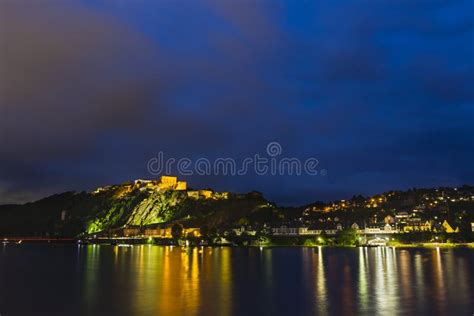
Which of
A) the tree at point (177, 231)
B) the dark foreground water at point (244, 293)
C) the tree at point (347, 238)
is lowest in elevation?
the dark foreground water at point (244, 293)

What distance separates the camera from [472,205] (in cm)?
13912

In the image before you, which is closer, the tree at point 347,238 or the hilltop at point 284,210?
the tree at point 347,238

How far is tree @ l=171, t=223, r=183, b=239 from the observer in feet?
494

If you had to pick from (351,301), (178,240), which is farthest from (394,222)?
(351,301)

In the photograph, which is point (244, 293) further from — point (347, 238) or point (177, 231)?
point (177, 231)

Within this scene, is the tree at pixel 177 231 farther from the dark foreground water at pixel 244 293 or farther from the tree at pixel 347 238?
the dark foreground water at pixel 244 293

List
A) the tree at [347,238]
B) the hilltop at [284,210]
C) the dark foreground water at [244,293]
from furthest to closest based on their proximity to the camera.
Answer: the hilltop at [284,210]
the tree at [347,238]
the dark foreground water at [244,293]

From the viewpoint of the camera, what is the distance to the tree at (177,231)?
150 meters

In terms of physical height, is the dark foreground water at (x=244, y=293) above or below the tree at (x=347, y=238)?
below

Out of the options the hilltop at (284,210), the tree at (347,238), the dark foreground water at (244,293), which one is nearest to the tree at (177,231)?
the hilltop at (284,210)

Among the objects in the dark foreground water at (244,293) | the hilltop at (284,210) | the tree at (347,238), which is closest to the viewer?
the dark foreground water at (244,293)

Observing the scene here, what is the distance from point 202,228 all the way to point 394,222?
60.4m

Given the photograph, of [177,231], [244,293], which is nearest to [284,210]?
[177,231]

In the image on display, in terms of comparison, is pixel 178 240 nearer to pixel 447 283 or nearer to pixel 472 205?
pixel 472 205
